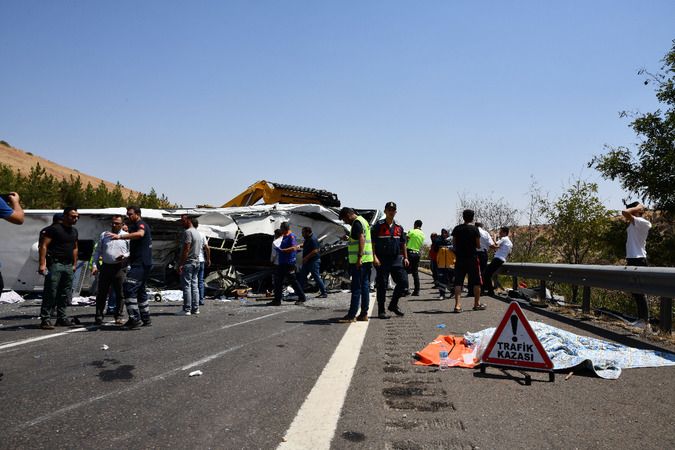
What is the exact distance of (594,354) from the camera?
4828 mm

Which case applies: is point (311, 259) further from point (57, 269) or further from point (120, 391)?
point (120, 391)

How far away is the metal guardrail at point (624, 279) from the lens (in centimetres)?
600

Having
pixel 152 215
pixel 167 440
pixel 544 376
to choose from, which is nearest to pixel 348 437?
pixel 167 440

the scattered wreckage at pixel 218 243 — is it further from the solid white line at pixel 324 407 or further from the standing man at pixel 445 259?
the solid white line at pixel 324 407

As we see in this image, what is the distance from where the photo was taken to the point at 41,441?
266 cm

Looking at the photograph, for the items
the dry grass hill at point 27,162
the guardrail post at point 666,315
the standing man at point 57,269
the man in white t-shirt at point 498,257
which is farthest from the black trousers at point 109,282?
the dry grass hill at point 27,162

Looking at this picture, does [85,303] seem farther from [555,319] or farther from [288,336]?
[555,319]

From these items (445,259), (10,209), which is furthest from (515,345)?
(445,259)

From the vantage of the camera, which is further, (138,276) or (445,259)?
(445,259)

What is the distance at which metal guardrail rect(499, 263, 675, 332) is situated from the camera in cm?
600

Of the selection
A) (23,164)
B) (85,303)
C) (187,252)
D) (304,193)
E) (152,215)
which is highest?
(23,164)

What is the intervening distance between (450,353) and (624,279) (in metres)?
3.55

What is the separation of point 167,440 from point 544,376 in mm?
3136

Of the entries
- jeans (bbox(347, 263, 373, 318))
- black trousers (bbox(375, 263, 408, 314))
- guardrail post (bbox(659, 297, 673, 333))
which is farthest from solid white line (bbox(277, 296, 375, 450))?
guardrail post (bbox(659, 297, 673, 333))
